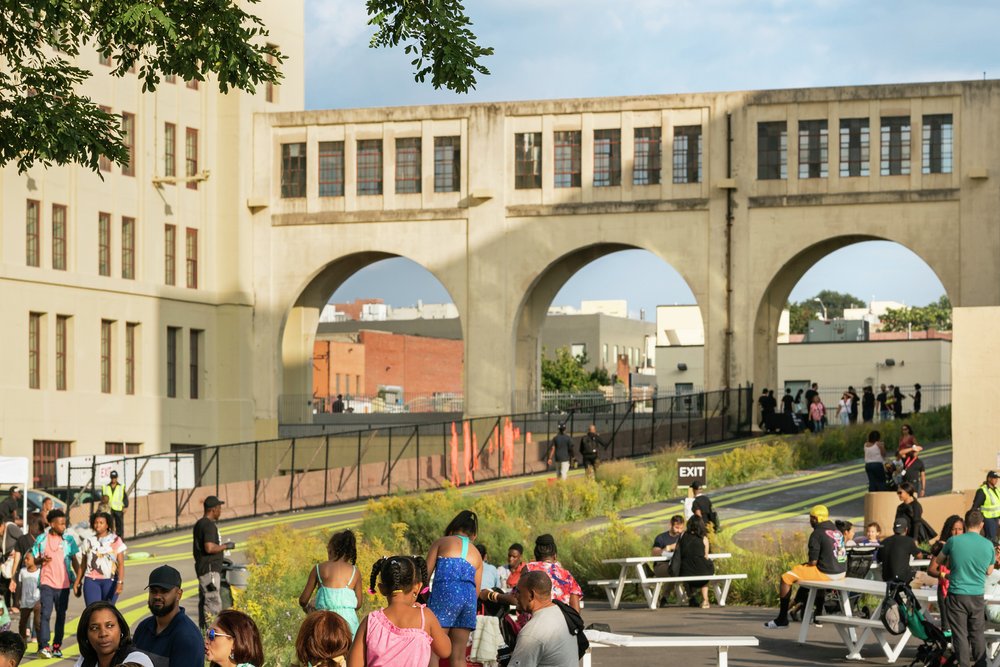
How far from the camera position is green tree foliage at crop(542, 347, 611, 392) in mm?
106750

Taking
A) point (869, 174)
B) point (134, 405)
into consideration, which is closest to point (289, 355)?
point (134, 405)

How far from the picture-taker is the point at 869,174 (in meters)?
54.1

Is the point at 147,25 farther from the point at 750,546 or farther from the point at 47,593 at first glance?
the point at 750,546

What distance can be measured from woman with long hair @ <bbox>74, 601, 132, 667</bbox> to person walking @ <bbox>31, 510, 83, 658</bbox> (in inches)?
419

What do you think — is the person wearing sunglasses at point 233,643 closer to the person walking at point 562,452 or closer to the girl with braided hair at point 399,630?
the girl with braided hair at point 399,630

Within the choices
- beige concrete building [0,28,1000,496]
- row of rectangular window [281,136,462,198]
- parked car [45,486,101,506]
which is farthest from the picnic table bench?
row of rectangular window [281,136,462,198]

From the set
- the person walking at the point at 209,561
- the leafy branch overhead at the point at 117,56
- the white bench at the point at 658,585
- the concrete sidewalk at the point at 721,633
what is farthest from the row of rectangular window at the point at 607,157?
the person walking at the point at 209,561

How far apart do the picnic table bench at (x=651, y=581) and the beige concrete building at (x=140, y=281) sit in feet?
97.6

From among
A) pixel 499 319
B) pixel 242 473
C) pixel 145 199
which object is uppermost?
pixel 145 199

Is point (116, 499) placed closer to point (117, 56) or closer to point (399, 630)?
point (117, 56)

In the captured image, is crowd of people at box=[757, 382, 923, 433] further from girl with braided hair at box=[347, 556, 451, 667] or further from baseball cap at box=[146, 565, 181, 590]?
baseball cap at box=[146, 565, 181, 590]

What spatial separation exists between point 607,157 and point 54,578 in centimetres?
3793

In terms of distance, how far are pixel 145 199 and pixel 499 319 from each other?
11385 mm

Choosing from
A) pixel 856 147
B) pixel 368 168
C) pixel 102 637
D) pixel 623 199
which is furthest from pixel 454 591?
pixel 368 168
